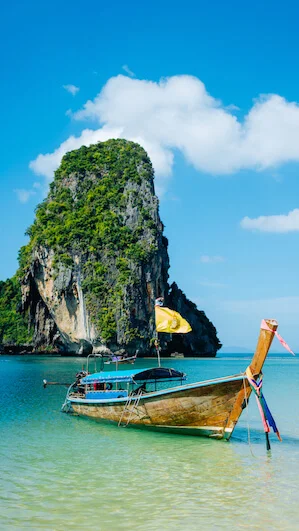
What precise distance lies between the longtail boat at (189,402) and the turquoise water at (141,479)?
0.34m

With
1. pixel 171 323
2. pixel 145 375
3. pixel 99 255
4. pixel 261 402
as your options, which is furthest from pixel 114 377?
pixel 99 255

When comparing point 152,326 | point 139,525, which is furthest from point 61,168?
point 139,525

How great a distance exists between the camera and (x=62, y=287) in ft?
184

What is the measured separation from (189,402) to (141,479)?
3.52m

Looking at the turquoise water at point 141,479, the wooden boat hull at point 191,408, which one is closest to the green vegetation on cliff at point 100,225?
the wooden boat hull at point 191,408

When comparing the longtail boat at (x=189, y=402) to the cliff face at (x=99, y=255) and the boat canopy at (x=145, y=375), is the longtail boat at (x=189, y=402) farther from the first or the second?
the cliff face at (x=99, y=255)

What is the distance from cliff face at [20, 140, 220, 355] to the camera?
178ft

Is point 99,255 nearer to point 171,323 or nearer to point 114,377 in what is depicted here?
point 114,377

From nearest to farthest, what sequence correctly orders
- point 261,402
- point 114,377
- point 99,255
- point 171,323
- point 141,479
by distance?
point 141,479 → point 261,402 → point 171,323 → point 114,377 → point 99,255

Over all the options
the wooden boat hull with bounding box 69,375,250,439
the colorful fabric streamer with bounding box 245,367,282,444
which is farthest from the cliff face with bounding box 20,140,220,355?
the colorful fabric streamer with bounding box 245,367,282,444

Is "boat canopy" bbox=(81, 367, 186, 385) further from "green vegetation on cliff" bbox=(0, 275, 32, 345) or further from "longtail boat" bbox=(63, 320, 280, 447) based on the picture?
"green vegetation on cliff" bbox=(0, 275, 32, 345)

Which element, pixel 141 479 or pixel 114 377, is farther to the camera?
pixel 114 377

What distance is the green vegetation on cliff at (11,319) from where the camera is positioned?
75.9 m

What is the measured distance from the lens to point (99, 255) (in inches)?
2244
